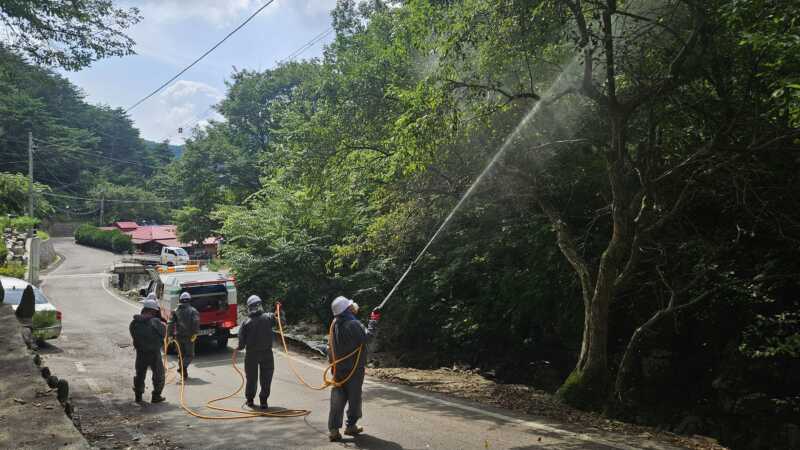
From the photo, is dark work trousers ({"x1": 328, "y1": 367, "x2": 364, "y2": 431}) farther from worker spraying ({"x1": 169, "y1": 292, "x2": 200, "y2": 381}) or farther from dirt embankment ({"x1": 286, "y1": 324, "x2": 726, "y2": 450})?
worker spraying ({"x1": 169, "y1": 292, "x2": 200, "y2": 381})

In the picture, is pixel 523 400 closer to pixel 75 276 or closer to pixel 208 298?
pixel 208 298

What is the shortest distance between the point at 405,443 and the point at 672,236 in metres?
6.54

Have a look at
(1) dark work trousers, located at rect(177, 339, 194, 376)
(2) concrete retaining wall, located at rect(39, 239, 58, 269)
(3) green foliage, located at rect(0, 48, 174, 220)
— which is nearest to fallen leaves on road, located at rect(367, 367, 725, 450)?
(1) dark work trousers, located at rect(177, 339, 194, 376)

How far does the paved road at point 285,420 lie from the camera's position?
7266mm

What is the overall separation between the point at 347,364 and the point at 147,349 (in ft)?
14.2

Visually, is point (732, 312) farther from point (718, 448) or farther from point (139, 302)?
point (139, 302)

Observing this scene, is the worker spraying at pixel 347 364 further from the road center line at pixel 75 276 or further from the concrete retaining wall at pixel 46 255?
the concrete retaining wall at pixel 46 255

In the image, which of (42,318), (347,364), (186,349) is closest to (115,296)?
(42,318)

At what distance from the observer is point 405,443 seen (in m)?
7.14

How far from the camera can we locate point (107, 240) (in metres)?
59.8

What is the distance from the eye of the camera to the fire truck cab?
637 inches

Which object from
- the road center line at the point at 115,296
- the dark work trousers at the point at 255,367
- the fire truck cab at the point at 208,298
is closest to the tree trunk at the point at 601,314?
the dark work trousers at the point at 255,367

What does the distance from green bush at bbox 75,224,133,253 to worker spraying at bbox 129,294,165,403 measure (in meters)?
53.8

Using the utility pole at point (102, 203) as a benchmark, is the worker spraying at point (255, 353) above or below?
below
